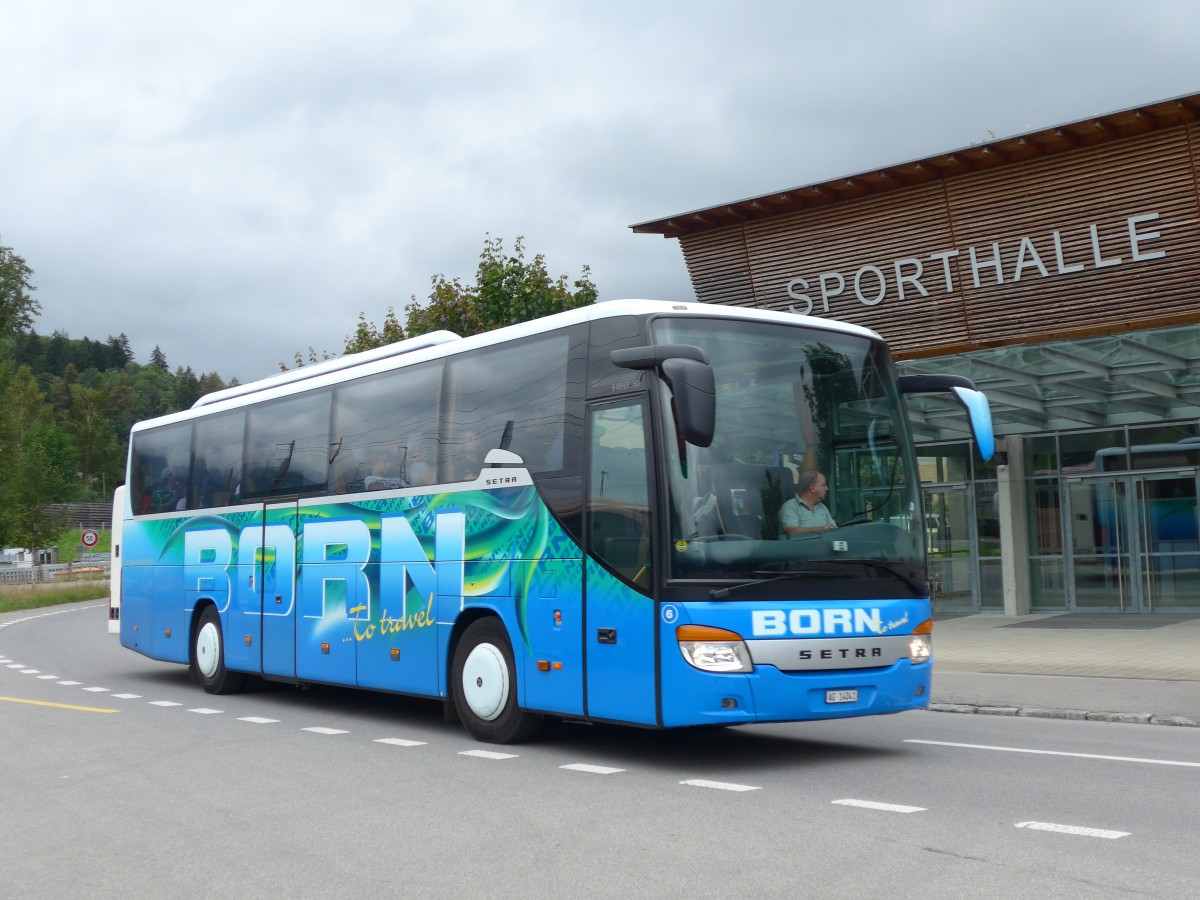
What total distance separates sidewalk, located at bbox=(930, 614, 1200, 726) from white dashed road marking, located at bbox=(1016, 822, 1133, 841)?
568cm

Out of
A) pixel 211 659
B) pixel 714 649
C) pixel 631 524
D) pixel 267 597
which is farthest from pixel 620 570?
pixel 211 659

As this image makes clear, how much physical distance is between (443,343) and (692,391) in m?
4.35

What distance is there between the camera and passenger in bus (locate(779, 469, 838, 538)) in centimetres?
934

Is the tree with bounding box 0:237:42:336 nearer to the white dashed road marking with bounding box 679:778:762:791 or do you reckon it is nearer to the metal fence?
the metal fence

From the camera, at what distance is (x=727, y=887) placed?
599 centimetres

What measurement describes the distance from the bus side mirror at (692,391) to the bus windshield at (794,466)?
2.15ft

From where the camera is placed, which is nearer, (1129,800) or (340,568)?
(1129,800)

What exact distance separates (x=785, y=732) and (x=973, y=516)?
17055 mm

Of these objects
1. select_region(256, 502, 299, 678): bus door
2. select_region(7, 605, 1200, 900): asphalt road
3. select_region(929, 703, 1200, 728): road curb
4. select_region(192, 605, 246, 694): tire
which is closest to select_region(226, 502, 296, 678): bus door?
select_region(256, 502, 299, 678): bus door

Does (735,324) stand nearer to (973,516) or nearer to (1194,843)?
(1194,843)

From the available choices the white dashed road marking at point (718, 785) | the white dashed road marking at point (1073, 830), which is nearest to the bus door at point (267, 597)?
the white dashed road marking at point (718, 785)

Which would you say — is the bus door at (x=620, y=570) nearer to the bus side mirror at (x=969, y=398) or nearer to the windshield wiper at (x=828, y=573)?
the windshield wiper at (x=828, y=573)

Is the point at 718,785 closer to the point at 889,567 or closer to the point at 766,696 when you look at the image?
the point at 766,696

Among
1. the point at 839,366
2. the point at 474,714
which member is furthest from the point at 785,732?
the point at 839,366
